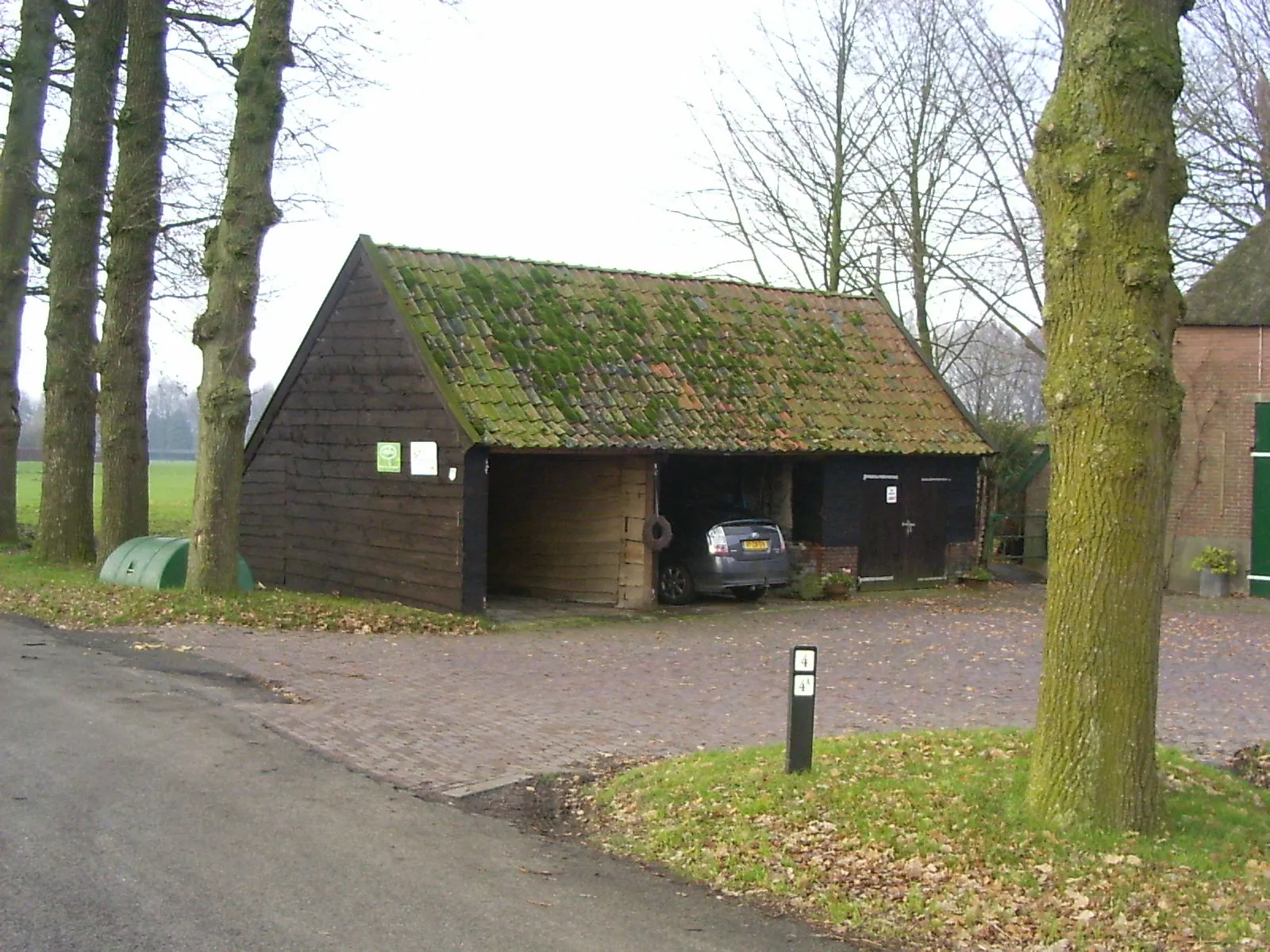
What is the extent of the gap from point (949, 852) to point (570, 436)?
11624 mm

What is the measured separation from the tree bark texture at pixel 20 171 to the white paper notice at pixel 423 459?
9.74m

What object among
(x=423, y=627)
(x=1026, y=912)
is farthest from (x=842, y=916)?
(x=423, y=627)

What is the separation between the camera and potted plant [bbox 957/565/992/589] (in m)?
23.7

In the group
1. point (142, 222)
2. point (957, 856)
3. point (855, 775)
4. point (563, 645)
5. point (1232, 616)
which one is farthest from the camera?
point (1232, 616)

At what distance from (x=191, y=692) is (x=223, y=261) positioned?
7.01m

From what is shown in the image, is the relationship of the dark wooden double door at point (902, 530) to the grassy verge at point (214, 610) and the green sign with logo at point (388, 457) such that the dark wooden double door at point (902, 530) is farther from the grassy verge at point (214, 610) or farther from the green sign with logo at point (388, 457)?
the grassy verge at point (214, 610)

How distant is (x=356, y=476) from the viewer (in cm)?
1972

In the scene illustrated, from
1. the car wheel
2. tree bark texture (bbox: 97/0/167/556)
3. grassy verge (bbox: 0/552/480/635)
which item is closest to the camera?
grassy verge (bbox: 0/552/480/635)

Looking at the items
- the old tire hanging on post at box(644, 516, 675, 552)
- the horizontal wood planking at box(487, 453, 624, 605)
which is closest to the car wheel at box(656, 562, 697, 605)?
the horizontal wood planking at box(487, 453, 624, 605)

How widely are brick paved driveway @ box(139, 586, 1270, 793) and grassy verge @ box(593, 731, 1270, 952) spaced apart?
172cm

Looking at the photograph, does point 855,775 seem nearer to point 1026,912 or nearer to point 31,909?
point 1026,912

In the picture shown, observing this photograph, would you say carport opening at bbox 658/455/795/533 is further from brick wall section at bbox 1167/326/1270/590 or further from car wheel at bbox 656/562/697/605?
brick wall section at bbox 1167/326/1270/590

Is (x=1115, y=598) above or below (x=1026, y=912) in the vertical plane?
above

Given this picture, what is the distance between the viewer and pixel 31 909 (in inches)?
236
